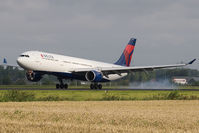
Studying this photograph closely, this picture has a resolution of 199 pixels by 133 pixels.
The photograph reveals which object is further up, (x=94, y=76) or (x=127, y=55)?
(x=127, y=55)

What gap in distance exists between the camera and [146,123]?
54.7ft

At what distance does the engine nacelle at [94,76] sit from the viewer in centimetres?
5731

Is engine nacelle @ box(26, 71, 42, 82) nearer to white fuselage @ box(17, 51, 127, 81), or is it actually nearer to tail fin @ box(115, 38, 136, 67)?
white fuselage @ box(17, 51, 127, 81)

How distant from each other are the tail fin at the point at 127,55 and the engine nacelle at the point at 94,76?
13.6 metres

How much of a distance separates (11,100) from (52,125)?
1910 centimetres

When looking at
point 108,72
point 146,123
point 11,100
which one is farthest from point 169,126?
point 108,72

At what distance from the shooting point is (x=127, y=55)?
72188 mm

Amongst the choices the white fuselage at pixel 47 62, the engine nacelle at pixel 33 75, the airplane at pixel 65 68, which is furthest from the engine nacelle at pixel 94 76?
the engine nacelle at pixel 33 75

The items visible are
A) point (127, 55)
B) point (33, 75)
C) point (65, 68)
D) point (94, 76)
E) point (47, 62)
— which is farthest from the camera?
point (127, 55)

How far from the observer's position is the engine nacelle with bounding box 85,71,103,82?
2256 inches

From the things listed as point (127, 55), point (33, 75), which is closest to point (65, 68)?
point (33, 75)

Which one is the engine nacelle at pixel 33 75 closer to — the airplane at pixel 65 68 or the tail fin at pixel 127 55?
the airplane at pixel 65 68

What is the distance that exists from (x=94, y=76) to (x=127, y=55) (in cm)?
1652

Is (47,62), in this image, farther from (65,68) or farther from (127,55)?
(127,55)
